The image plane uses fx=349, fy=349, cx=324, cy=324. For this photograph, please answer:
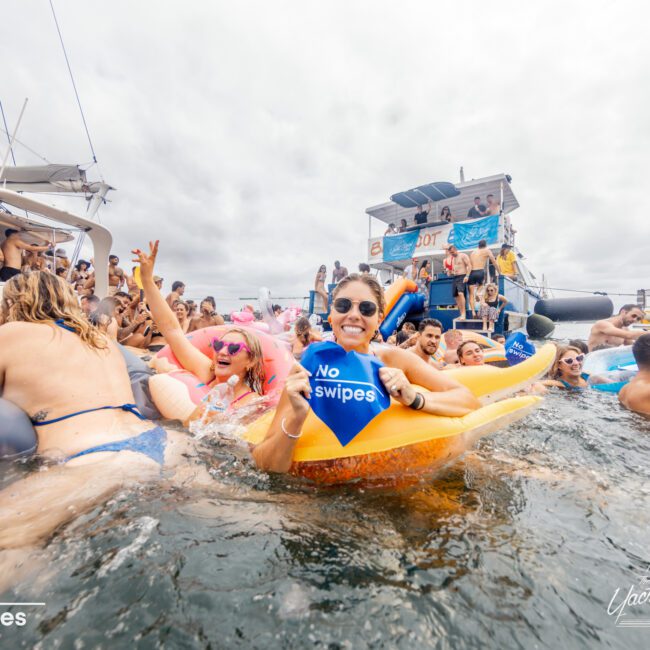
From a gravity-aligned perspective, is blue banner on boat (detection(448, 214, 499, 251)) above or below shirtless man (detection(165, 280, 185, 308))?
above

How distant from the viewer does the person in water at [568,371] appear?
520 centimetres

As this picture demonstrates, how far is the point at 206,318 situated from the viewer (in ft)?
26.1

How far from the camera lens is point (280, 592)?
45.3 inches

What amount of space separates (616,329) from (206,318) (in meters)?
8.76

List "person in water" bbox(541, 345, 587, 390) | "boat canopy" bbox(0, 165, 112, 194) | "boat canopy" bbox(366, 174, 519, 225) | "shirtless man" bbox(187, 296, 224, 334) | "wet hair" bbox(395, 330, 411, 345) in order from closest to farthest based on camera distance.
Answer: "person in water" bbox(541, 345, 587, 390), "shirtless man" bbox(187, 296, 224, 334), "wet hair" bbox(395, 330, 411, 345), "boat canopy" bbox(0, 165, 112, 194), "boat canopy" bbox(366, 174, 519, 225)

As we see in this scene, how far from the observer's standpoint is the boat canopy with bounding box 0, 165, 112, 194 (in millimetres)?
9602

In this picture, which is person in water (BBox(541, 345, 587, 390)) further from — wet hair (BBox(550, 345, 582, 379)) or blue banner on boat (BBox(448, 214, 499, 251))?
blue banner on boat (BBox(448, 214, 499, 251))

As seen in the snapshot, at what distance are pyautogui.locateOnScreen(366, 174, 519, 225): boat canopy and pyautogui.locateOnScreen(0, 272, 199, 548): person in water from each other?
48.5ft

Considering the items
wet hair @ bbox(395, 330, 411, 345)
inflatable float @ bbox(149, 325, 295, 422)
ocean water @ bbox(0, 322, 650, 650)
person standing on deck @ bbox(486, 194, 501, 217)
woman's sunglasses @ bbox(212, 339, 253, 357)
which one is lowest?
ocean water @ bbox(0, 322, 650, 650)

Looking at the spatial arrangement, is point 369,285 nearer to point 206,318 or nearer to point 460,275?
point 206,318

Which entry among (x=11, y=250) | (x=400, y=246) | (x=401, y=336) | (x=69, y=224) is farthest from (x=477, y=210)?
(x=11, y=250)

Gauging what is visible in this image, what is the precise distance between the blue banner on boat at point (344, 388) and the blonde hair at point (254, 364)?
137 centimetres

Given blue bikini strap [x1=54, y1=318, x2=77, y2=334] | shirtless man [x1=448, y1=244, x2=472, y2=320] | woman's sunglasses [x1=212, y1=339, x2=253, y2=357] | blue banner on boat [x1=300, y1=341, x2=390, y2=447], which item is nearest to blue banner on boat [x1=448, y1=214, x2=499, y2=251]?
shirtless man [x1=448, y1=244, x2=472, y2=320]

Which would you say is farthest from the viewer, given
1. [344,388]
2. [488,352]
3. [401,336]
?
[401,336]
